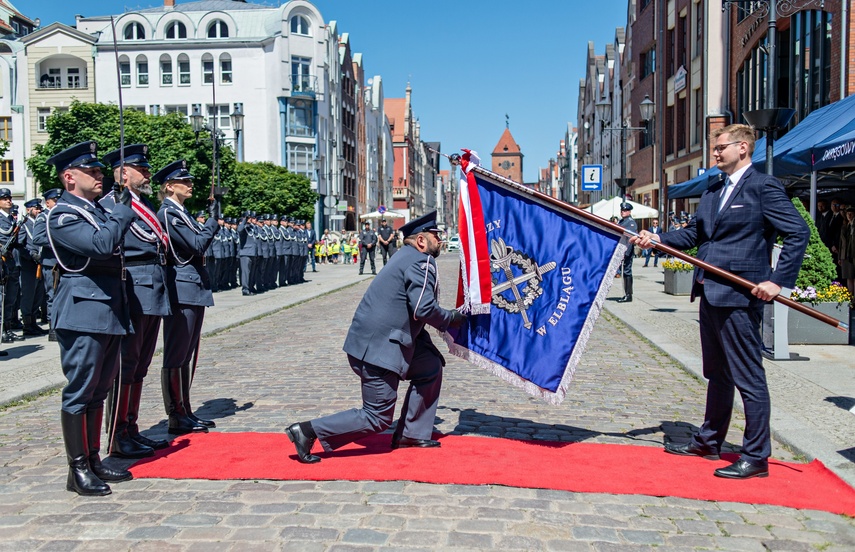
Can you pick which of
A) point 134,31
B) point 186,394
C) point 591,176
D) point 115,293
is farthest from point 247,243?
point 134,31

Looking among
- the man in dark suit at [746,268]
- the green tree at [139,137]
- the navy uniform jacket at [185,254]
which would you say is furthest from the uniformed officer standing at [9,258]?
the green tree at [139,137]

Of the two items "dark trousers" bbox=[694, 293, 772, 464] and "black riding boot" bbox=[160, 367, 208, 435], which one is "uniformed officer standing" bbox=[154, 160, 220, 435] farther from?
"dark trousers" bbox=[694, 293, 772, 464]

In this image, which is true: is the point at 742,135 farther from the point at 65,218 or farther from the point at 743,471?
the point at 65,218

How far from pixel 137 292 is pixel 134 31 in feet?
216

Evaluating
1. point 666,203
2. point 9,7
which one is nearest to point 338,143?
point 9,7

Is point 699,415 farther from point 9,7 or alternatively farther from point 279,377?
point 9,7

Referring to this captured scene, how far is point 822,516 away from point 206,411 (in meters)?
4.92

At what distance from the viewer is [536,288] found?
19.6 ft

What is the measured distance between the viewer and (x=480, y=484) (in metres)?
5.03

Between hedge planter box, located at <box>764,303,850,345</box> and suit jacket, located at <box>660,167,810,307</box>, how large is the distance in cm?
606

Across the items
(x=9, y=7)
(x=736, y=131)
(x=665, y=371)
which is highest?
(x=9, y=7)

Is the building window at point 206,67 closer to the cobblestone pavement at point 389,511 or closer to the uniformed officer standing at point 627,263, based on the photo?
the uniformed officer standing at point 627,263

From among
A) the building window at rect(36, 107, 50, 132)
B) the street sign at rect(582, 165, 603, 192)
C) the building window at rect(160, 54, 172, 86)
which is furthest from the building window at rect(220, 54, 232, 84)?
the street sign at rect(582, 165, 603, 192)

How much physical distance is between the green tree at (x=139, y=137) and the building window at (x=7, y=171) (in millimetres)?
14383
